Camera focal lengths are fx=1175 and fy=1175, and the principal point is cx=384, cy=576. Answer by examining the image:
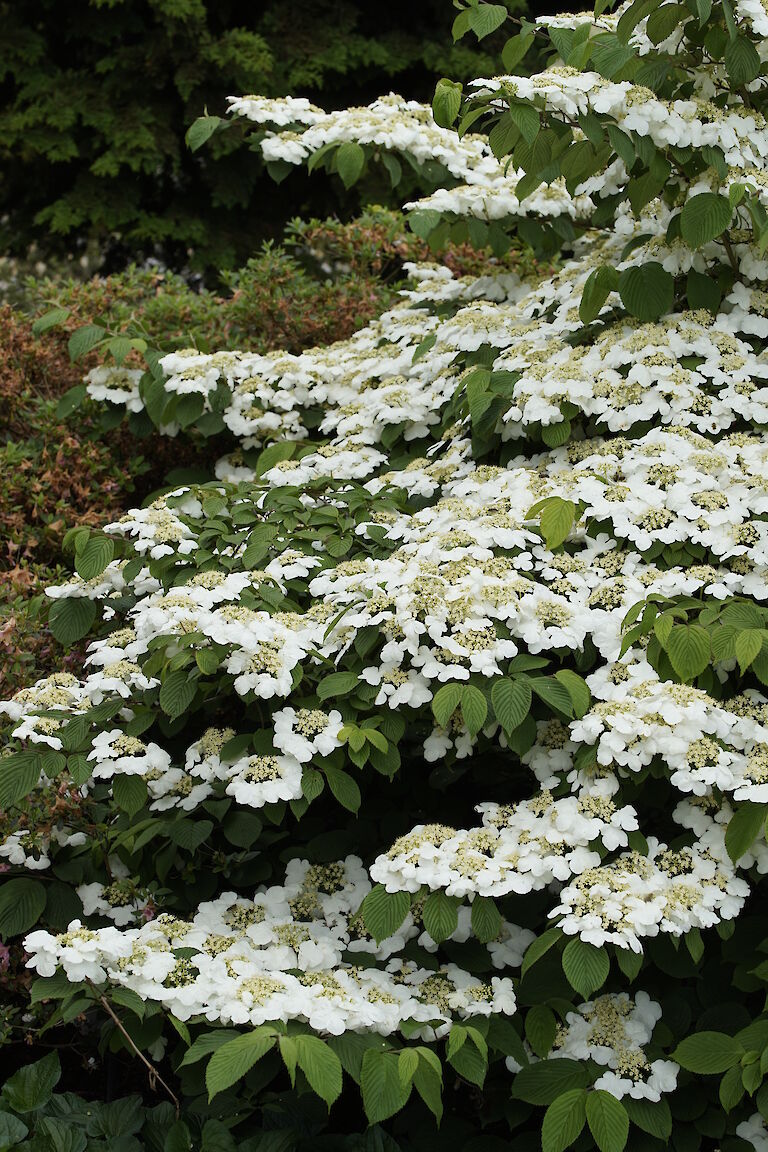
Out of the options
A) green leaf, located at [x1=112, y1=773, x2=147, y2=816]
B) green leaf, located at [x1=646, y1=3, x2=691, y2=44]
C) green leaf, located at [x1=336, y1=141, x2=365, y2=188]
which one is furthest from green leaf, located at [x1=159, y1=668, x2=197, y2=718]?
green leaf, located at [x1=646, y1=3, x2=691, y2=44]

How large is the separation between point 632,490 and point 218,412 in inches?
57.0

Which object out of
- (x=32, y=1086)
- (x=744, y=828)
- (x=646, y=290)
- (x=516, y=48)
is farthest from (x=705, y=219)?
(x=32, y=1086)

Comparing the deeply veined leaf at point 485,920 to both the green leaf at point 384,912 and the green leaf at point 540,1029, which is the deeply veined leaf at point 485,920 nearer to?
the green leaf at point 384,912

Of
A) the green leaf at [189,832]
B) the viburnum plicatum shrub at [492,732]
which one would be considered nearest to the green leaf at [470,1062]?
the viburnum plicatum shrub at [492,732]

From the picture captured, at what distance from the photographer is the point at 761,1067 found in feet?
6.06

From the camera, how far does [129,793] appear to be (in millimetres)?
2215

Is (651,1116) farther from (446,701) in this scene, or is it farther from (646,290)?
(646,290)

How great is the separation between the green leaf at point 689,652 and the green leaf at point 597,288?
3.41 feet

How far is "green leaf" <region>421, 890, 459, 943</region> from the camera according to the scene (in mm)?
1902

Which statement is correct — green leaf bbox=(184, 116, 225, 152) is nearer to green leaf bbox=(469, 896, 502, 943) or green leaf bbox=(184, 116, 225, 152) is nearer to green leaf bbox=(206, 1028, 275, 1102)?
green leaf bbox=(469, 896, 502, 943)

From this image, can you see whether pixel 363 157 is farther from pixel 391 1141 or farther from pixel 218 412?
pixel 391 1141

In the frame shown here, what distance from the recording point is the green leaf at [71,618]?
2668mm

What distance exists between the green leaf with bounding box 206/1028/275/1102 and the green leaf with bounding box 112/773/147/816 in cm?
Answer: 59

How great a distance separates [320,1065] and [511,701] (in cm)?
65
